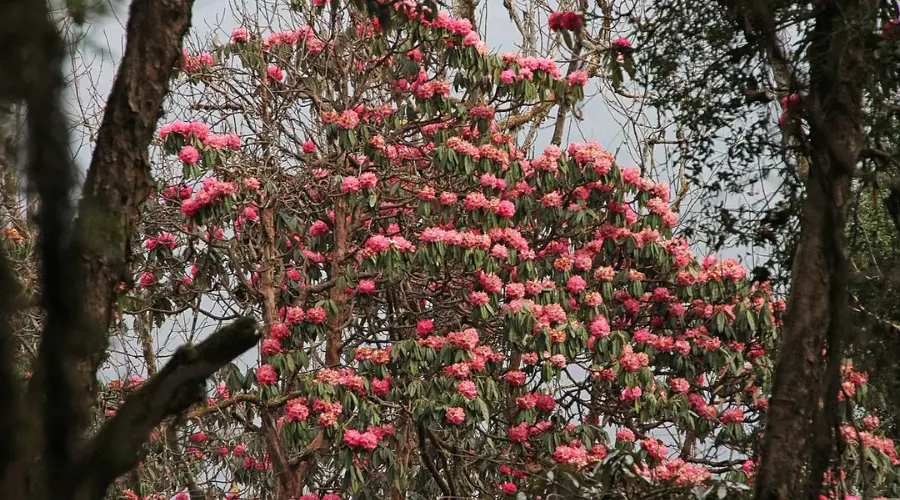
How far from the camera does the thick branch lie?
2312 millimetres

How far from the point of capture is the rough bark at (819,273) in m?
3.71

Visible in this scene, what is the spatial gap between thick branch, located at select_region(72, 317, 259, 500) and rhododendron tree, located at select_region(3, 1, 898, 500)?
3796 mm

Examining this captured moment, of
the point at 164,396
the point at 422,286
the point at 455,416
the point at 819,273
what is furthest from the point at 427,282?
the point at 164,396

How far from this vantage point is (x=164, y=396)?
2.44 metres

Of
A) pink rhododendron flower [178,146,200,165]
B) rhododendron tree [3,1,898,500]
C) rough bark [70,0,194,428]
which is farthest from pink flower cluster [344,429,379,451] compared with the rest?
rough bark [70,0,194,428]

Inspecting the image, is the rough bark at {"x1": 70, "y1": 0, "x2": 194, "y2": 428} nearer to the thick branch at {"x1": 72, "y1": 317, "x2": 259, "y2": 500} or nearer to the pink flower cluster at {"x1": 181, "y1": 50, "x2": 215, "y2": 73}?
the thick branch at {"x1": 72, "y1": 317, "x2": 259, "y2": 500}

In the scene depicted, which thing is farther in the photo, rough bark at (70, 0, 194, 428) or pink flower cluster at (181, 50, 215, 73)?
pink flower cluster at (181, 50, 215, 73)

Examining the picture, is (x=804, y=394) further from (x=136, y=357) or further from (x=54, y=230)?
(x=136, y=357)

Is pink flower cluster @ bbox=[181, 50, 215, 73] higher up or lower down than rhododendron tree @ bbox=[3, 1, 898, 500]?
higher up

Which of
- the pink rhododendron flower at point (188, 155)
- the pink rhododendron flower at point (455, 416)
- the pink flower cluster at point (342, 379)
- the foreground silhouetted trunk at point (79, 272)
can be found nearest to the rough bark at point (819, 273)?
the foreground silhouetted trunk at point (79, 272)

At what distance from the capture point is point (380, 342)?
7027 mm

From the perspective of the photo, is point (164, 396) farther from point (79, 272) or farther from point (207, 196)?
point (207, 196)

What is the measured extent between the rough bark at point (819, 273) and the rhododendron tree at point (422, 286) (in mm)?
2712

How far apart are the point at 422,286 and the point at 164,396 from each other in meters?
5.22
